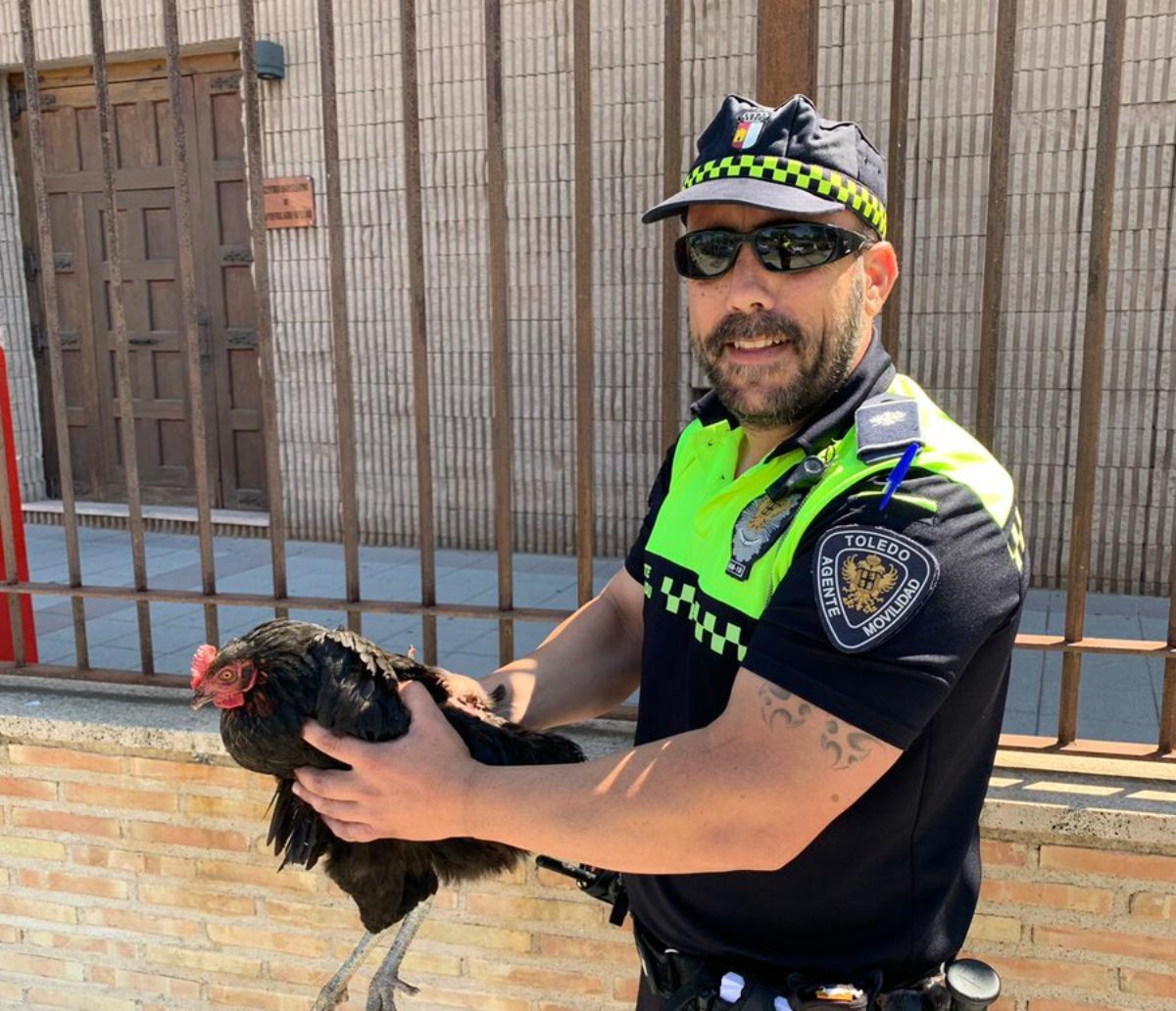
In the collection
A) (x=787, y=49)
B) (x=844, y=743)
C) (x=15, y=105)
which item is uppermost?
(x=15, y=105)

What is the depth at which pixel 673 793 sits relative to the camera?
1356mm

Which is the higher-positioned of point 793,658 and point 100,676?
point 793,658

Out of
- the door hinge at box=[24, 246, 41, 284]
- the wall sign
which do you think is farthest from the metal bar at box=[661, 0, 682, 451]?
the door hinge at box=[24, 246, 41, 284]

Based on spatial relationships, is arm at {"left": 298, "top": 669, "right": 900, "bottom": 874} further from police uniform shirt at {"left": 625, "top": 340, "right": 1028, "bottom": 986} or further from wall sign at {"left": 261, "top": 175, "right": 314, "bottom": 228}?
wall sign at {"left": 261, "top": 175, "right": 314, "bottom": 228}

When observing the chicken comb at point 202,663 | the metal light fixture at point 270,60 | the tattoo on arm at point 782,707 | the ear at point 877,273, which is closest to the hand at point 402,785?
the chicken comb at point 202,663

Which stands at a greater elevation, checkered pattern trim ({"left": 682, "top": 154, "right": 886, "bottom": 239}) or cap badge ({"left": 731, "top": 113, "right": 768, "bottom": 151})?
cap badge ({"left": 731, "top": 113, "right": 768, "bottom": 151})

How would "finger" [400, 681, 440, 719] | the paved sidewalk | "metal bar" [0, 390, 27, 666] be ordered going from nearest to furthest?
"finger" [400, 681, 440, 719], "metal bar" [0, 390, 27, 666], the paved sidewalk

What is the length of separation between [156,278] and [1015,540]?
6.88m

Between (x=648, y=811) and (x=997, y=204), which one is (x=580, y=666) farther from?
(x=997, y=204)

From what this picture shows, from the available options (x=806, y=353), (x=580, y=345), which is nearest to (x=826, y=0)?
(x=580, y=345)

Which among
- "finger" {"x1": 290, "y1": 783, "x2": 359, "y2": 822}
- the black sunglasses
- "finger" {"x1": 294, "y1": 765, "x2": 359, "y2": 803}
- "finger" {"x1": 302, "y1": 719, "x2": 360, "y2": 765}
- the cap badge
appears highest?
the cap badge

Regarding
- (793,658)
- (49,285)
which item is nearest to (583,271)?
(793,658)

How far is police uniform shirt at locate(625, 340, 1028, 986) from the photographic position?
127 centimetres

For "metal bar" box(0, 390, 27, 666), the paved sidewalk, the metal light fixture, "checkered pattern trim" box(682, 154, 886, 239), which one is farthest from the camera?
the metal light fixture
